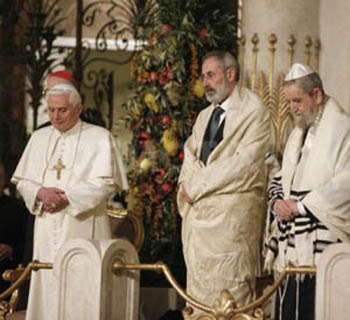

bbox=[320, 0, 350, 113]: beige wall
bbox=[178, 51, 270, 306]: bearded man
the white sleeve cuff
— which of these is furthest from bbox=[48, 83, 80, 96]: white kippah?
bbox=[320, 0, 350, 113]: beige wall

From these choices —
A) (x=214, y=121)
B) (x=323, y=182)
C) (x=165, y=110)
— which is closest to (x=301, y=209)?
(x=323, y=182)

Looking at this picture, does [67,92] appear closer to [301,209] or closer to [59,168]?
[59,168]

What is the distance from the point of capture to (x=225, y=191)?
711cm

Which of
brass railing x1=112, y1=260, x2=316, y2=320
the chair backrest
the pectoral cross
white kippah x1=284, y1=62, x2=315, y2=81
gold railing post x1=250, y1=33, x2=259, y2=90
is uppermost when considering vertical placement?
gold railing post x1=250, y1=33, x2=259, y2=90

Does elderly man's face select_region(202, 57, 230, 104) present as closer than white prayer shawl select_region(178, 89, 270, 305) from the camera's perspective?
No

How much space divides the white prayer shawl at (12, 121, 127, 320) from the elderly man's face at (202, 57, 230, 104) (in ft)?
2.76

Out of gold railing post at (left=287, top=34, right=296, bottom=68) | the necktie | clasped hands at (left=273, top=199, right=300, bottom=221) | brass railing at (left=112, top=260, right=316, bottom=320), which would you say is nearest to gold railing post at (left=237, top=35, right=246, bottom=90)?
gold railing post at (left=287, top=34, right=296, bottom=68)

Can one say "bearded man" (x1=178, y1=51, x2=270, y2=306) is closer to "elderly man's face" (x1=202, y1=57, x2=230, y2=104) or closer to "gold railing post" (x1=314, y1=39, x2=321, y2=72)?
"elderly man's face" (x1=202, y1=57, x2=230, y2=104)

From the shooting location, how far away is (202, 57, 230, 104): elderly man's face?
7.29 meters

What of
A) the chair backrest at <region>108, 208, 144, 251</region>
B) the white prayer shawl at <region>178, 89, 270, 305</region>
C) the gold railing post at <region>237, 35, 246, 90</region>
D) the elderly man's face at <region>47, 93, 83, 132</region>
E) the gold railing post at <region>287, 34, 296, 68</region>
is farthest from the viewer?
the gold railing post at <region>237, 35, 246, 90</region>

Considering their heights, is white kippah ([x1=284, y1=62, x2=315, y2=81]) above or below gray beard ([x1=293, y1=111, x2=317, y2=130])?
above

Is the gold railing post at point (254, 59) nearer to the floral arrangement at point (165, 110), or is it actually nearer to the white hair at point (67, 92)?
the floral arrangement at point (165, 110)

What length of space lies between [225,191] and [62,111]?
1285mm

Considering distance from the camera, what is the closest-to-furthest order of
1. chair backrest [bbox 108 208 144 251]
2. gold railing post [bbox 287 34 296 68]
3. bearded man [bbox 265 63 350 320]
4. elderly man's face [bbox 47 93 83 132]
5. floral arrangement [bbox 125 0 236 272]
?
bearded man [bbox 265 63 350 320], elderly man's face [bbox 47 93 83 132], chair backrest [bbox 108 208 144 251], gold railing post [bbox 287 34 296 68], floral arrangement [bbox 125 0 236 272]
